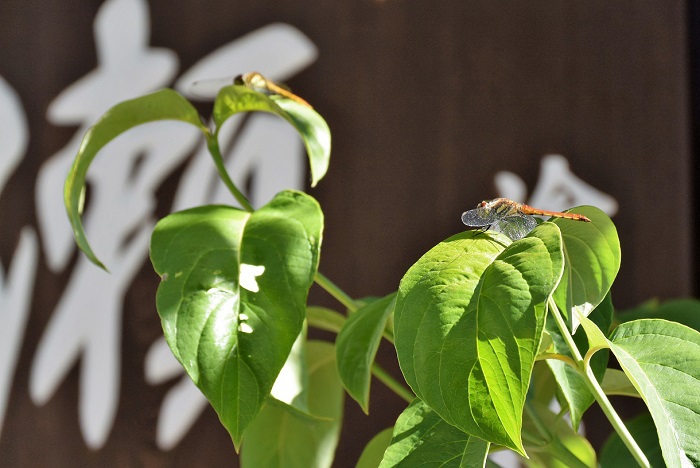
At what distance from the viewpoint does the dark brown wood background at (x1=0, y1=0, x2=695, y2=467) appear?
3.45ft

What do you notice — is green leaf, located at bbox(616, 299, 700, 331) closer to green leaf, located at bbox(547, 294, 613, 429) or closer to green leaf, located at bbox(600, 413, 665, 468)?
green leaf, located at bbox(600, 413, 665, 468)

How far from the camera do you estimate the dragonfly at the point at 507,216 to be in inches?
15.6

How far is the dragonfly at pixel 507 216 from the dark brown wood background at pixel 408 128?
70 centimetres

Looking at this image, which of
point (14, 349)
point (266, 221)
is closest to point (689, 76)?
point (266, 221)

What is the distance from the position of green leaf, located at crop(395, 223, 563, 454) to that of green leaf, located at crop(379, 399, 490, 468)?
98 millimetres

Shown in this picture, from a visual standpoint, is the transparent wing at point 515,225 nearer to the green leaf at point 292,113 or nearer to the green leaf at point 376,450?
the green leaf at point 292,113

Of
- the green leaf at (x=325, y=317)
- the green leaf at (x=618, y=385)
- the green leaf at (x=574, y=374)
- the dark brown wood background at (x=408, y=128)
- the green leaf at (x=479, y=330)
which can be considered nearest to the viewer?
the green leaf at (x=479, y=330)

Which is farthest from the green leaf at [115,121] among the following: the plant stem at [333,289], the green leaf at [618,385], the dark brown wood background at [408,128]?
the dark brown wood background at [408,128]

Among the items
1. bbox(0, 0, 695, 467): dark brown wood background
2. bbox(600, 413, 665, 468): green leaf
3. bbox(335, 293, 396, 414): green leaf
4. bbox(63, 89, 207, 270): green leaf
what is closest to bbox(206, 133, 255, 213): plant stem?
bbox(63, 89, 207, 270): green leaf

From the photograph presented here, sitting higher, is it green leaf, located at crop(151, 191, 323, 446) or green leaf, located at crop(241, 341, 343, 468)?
green leaf, located at crop(151, 191, 323, 446)

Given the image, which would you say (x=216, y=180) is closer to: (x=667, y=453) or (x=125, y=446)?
(x=125, y=446)

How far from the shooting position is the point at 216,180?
1073 millimetres

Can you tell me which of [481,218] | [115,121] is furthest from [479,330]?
[115,121]

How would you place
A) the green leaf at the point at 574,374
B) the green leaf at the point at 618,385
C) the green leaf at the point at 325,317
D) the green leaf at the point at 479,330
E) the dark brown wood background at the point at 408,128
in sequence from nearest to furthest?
the green leaf at the point at 479,330, the green leaf at the point at 574,374, the green leaf at the point at 618,385, the green leaf at the point at 325,317, the dark brown wood background at the point at 408,128
